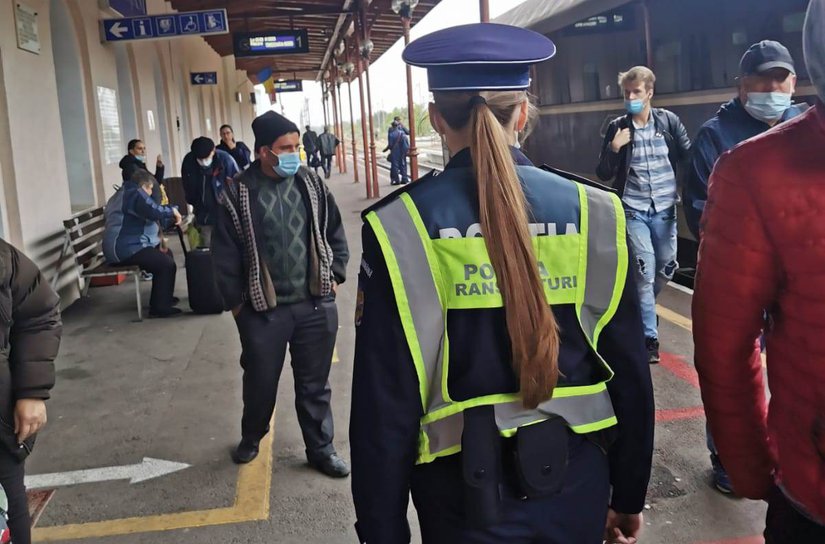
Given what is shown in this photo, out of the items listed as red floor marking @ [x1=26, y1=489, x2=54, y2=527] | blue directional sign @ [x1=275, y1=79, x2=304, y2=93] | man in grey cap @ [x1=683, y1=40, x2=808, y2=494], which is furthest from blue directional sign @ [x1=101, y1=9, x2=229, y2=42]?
blue directional sign @ [x1=275, y1=79, x2=304, y2=93]

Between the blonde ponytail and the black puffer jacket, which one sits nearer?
the blonde ponytail

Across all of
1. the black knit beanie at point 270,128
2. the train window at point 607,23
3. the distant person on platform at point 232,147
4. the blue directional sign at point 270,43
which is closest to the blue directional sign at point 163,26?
the distant person on platform at point 232,147

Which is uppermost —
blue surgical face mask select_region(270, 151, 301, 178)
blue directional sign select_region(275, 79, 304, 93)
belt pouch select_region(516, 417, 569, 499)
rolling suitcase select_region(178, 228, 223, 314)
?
blue directional sign select_region(275, 79, 304, 93)

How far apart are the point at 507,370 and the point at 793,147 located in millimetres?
663

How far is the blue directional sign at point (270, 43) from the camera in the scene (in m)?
15.6

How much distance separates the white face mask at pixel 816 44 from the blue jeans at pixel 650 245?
11.5 ft

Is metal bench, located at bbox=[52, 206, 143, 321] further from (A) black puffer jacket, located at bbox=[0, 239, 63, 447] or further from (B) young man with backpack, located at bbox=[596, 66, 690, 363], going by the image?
(A) black puffer jacket, located at bbox=[0, 239, 63, 447]

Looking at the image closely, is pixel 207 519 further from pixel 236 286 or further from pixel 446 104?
pixel 446 104

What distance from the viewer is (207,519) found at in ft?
11.1

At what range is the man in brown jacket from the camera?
236 cm

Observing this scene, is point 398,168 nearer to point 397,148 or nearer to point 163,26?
point 397,148

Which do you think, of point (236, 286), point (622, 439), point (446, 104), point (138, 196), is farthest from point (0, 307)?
point (138, 196)

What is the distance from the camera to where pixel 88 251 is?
809 cm

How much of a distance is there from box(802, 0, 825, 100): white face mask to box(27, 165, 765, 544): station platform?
2.26 meters
